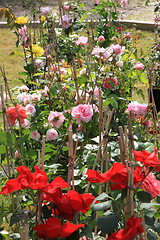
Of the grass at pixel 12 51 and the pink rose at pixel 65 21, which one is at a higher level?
the pink rose at pixel 65 21

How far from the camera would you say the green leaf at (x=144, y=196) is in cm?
129

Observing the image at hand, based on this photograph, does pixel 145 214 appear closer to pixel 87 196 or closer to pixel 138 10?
pixel 87 196

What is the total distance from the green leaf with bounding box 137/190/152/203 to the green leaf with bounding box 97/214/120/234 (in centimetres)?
10

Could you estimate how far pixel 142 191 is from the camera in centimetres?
130

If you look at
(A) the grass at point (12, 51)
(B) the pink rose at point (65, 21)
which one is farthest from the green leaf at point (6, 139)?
(A) the grass at point (12, 51)

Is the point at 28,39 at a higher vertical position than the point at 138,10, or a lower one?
higher

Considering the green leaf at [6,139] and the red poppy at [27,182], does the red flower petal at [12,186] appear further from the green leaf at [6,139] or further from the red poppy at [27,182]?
the green leaf at [6,139]

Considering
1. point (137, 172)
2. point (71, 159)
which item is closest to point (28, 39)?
point (71, 159)

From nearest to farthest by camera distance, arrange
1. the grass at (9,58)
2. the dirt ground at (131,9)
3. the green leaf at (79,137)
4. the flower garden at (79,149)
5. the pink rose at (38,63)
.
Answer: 1. the flower garden at (79,149)
2. the green leaf at (79,137)
3. the pink rose at (38,63)
4. the grass at (9,58)
5. the dirt ground at (131,9)

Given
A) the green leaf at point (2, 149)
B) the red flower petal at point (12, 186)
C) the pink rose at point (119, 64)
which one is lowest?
the green leaf at point (2, 149)

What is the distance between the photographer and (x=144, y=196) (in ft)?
A: 4.25

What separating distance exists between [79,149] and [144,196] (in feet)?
3.77

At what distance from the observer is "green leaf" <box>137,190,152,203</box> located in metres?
1.29

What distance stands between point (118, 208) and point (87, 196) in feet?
0.33
